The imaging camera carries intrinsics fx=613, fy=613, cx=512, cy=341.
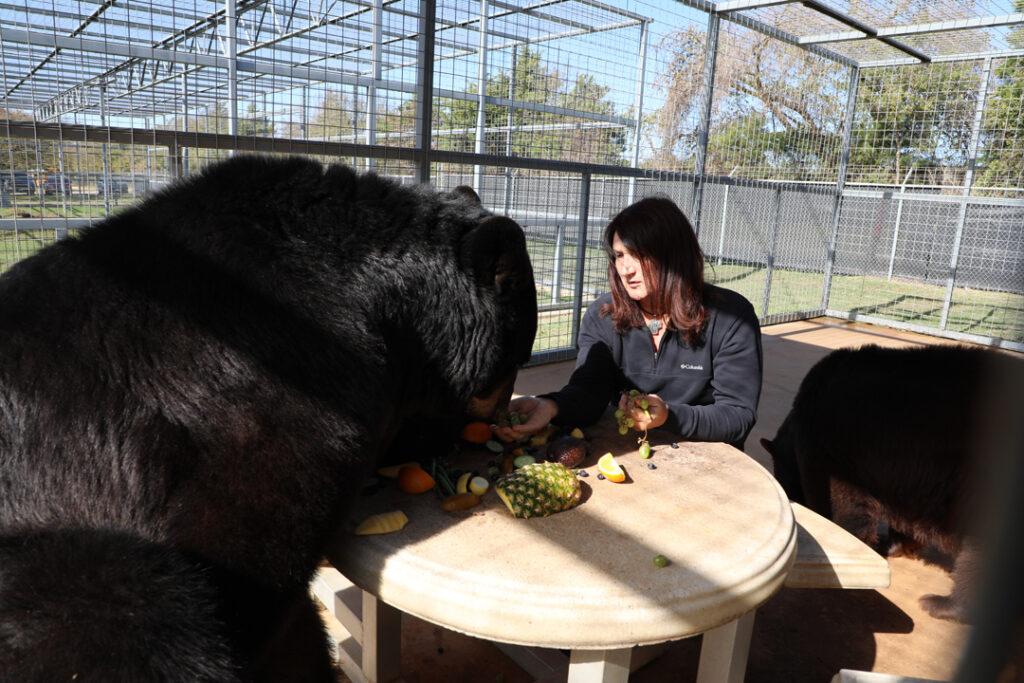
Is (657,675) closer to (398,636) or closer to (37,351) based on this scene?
(398,636)

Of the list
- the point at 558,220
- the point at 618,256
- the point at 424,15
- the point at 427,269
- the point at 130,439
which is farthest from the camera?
the point at 558,220

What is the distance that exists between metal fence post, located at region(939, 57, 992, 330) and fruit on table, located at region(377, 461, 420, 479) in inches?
367

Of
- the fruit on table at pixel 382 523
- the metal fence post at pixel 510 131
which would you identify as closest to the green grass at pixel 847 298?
the metal fence post at pixel 510 131

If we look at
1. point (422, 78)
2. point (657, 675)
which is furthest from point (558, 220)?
point (657, 675)

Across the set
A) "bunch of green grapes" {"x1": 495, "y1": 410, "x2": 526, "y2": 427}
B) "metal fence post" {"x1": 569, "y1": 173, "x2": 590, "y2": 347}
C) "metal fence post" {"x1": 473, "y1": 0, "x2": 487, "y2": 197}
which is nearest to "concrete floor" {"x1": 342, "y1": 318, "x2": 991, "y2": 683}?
"bunch of green grapes" {"x1": 495, "y1": 410, "x2": 526, "y2": 427}

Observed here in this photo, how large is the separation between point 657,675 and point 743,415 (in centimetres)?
111

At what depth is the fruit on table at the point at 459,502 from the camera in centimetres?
172

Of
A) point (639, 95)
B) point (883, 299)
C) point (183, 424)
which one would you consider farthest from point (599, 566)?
point (883, 299)

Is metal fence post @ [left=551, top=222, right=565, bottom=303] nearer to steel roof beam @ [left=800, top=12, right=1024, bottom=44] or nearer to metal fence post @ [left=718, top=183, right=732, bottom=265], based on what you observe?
metal fence post @ [left=718, top=183, right=732, bottom=265]

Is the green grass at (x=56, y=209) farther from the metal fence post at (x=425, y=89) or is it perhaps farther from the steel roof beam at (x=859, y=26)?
the steel roof beam at (x=859, y=26)

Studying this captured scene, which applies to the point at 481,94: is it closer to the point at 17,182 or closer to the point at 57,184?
the point at 57,184

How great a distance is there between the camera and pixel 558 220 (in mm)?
6242

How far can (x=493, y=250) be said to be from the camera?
1841 mm

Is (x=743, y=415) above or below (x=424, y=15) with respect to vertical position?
below
